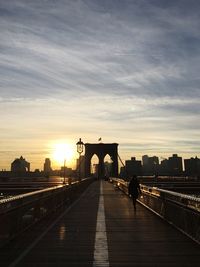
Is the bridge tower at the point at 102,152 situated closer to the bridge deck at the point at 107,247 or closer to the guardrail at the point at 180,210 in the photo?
the guardrail at the point at 180,210

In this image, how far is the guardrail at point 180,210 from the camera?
10.4m

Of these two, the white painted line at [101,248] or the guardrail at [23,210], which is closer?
the white painted line at [101,248]

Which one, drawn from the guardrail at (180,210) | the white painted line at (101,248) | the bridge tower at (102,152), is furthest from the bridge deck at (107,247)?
the bridge tower at (102,152)

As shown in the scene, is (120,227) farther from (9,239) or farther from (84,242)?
(9,239)

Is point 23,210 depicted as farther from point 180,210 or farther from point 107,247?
point 180,210

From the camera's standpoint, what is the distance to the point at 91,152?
12281cm

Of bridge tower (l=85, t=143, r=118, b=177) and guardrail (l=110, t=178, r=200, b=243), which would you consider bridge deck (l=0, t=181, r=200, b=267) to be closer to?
guardrail (l=110, t=178, r=200, b=243)

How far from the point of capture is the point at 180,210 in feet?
40.1

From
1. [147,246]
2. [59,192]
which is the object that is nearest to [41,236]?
[147,246]

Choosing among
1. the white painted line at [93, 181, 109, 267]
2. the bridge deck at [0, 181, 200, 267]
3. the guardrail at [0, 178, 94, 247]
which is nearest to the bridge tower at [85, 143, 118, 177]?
the guardrail at [0, 178, 94, 247]

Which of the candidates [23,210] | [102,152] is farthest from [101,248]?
[102,152]

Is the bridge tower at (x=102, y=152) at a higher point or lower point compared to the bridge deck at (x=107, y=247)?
higher

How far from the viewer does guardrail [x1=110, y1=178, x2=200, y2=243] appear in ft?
34.1

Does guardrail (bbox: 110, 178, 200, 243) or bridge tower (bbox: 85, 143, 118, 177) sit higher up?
bridge tower (bbox: 85, 143, 118, 177)
